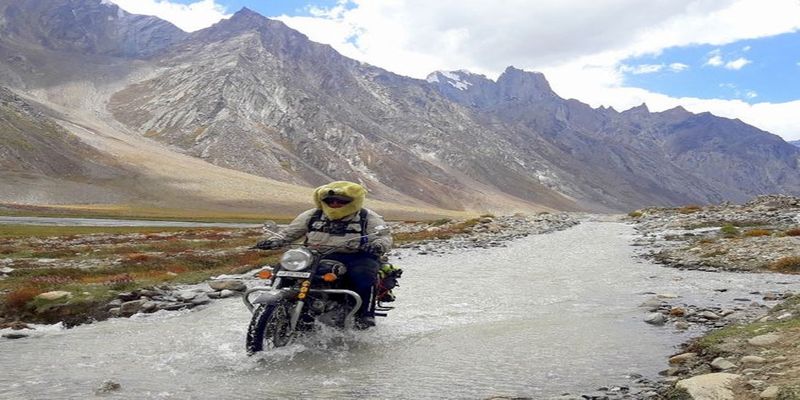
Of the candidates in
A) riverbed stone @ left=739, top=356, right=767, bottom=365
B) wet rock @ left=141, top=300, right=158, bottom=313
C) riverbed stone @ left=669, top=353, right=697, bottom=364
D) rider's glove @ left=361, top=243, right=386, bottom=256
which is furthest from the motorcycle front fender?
riverbed stone @ left=739, top=356, right=767, bottom=365

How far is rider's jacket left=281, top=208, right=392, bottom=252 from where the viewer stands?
1296cm

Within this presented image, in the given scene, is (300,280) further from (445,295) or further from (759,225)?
(759,225)

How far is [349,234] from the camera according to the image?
13.2m

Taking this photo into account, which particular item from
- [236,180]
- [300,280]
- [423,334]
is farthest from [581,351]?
[236,180]

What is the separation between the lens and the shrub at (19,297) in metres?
16.7

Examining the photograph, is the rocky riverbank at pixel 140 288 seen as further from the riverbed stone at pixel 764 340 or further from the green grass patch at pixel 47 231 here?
the riverbed stone at pixel 764 340

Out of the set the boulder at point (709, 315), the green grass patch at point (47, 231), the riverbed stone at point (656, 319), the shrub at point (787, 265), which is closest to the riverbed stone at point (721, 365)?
the riverbed stone at point (656, 319)

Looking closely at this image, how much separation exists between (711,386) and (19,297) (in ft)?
56.3

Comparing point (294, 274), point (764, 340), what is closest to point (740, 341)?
point (764, 340)

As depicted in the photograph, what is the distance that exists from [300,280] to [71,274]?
56.9ft

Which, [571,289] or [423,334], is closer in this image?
[423,334]

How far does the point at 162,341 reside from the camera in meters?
13.3

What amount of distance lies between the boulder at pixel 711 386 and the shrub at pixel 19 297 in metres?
16.5

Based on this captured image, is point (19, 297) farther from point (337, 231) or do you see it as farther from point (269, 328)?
point (337, 231)
